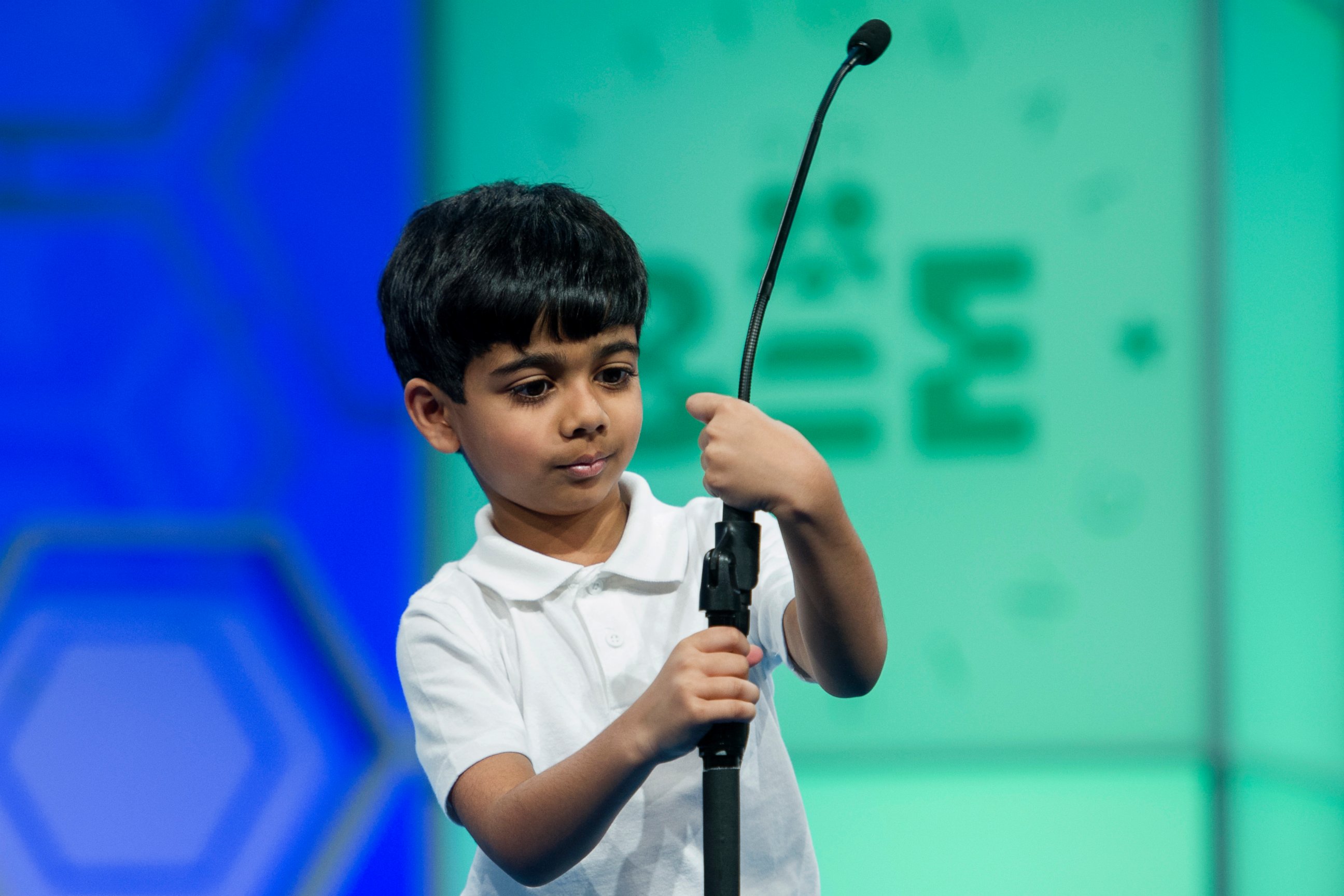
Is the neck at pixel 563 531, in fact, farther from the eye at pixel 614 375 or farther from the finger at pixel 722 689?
the finger at pixel 722 689

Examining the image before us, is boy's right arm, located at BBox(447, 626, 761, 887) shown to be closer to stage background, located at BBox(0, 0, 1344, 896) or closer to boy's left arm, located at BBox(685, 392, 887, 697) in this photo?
boy's left arm, located at BBox(685, 392, 887, 697)

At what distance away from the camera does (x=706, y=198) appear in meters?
1.53

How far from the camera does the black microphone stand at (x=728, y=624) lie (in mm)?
581

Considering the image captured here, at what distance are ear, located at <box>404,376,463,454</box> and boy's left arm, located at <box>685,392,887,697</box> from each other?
11.8 inches

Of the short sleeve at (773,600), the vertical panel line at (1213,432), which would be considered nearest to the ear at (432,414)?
the short sleeve at (773,600)

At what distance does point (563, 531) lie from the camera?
89 cm

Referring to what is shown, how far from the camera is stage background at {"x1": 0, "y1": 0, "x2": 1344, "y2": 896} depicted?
4.95 feet

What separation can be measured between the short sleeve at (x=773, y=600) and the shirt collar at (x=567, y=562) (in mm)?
59

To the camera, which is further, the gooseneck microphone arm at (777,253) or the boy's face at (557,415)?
the boy's face at (557,415)

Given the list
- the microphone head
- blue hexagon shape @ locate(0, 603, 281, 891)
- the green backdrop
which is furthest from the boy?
blue hexagon shape @ locate(0, 603, 281, 891)

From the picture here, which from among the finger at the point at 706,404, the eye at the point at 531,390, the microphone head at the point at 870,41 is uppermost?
the microphone head at the point at 870,41

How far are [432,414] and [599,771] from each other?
1.20ft

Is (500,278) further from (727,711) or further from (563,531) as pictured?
(727,711)

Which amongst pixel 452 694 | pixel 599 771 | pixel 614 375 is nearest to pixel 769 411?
pixel 614 375
